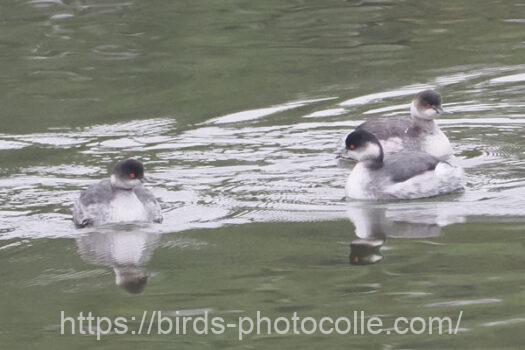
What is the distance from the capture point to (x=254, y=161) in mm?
16375

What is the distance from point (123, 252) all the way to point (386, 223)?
2420 mm

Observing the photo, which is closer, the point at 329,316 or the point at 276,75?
the point at 329,316

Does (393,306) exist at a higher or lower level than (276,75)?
lower

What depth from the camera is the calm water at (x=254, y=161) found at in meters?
11.3

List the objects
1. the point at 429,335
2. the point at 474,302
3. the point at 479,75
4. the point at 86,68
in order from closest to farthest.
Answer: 1. the point at 429,335
2. the point at 474,302
3. the point at 479,75
4. the point at 86,68

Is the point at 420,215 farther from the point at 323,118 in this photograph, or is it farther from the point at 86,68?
the point at 86,68

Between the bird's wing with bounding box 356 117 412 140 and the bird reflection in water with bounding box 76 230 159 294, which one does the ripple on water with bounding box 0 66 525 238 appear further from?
the bird's wing with bounding box 356 117 412 140

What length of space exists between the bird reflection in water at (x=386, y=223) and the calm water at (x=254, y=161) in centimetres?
3

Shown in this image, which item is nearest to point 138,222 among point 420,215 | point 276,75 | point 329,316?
point 420,215

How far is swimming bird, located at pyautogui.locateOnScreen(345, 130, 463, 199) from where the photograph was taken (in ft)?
48.4

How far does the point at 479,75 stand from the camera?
2011cm

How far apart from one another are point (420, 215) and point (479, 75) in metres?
6.47

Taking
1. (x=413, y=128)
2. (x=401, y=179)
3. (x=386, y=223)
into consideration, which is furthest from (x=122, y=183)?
(x=413, y=128)

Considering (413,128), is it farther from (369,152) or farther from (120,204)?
(120,204)
